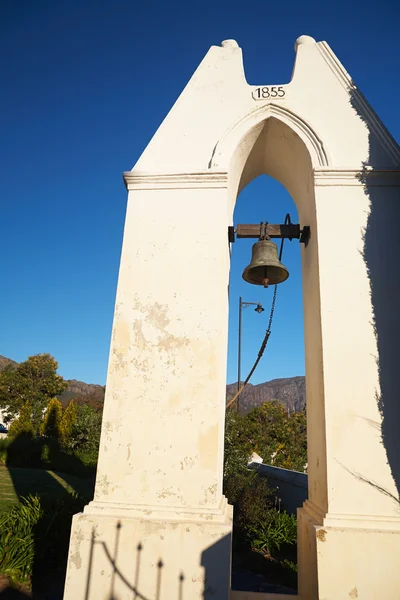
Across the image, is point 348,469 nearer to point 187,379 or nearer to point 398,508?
point 398,508

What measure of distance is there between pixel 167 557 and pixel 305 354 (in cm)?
227

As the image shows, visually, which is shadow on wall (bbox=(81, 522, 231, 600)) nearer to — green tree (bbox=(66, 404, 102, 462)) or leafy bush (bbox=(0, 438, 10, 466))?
leafy bush (bbox=(0, 438, 10, 466))

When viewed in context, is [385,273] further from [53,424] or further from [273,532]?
[53,424]

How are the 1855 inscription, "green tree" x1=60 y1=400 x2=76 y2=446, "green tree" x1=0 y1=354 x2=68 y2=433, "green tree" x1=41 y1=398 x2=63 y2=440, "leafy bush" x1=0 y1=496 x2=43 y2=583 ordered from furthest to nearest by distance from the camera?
1. "green tree" x1=0 y1=354 x2=68 y2=433
2. "green tree" x1=41 y1=398 x2=63 y2=440
3. "green tree" x1=60 y1=400 x2=76 y2=446
4. "leafy bush" x1=0 y1=496 x2=43 y2=583
5. the 1855 inscription

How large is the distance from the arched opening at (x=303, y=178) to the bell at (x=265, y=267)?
300mm

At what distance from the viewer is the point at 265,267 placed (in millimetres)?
4660

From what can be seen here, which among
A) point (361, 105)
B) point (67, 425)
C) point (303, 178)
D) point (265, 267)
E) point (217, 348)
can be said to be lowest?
point (217, 348)

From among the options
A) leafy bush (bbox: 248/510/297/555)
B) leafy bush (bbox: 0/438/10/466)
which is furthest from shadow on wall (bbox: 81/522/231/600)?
leafy bush (bbox: 0/438/10/466)

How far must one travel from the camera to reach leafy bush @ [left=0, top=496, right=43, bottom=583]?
5648 millimetres

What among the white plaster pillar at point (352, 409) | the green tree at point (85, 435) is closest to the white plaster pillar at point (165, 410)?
the white plaster pillar at point (352, 409)

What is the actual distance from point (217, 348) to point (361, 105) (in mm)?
2903

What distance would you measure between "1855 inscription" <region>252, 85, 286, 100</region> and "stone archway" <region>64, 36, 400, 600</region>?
0.02 meters

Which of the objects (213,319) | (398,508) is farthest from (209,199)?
(398,508)

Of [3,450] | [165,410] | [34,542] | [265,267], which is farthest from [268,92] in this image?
[3,450]
